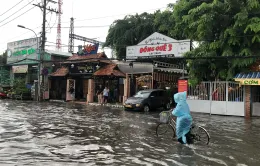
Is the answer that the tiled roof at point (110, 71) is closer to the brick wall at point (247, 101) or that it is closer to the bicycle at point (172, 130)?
the brick wall at point (247, 101)

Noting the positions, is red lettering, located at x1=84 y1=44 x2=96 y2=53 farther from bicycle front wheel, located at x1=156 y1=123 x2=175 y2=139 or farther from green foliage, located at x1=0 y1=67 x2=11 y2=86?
bicycle front wheel, located at x1=156 y1=123 x2=175 y2=139

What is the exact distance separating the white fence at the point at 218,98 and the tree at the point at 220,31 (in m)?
0.71

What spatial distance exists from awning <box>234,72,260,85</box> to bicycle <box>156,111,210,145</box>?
8267mm

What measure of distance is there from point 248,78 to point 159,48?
849cm

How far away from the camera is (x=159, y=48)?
2245cm

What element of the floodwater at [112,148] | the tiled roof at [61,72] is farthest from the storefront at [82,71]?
the floodwater at [112,148]

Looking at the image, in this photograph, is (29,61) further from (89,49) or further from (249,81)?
(249,81)

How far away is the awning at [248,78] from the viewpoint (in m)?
15.3

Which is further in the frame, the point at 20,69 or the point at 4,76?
the point at 4,76

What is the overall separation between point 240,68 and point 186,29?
4.31 m

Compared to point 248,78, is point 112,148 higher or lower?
lower

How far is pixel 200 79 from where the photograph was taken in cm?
1830

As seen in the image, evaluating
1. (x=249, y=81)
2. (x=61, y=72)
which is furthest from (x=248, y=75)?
(x=61, y=72)

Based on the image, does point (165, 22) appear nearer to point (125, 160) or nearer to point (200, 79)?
point (200, 79)
